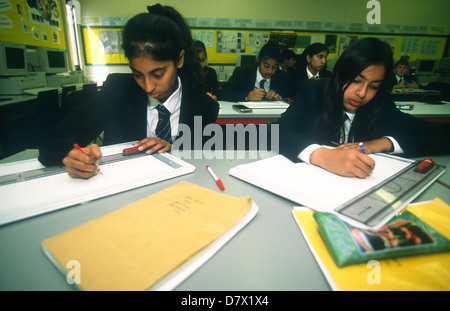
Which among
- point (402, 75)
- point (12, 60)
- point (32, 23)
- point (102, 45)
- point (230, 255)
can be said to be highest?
point (32, 23)

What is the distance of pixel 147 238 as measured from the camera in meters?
0.41

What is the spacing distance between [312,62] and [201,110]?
9.99ft

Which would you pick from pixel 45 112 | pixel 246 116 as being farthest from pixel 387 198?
pixel 45 112

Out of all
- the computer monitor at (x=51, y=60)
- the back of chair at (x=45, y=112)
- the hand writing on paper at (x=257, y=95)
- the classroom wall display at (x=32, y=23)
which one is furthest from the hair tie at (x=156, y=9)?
the computer monitor at (x=51, y=60)

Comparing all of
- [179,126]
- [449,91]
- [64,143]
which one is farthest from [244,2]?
[64,143]

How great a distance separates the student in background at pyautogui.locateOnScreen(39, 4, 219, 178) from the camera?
91 centimetres

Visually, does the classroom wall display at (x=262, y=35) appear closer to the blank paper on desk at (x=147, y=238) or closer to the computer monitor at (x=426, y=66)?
the computer monitor at (x=426, y=66)

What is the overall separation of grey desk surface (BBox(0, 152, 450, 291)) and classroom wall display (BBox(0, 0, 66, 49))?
13.6ft

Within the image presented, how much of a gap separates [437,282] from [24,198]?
773 mm

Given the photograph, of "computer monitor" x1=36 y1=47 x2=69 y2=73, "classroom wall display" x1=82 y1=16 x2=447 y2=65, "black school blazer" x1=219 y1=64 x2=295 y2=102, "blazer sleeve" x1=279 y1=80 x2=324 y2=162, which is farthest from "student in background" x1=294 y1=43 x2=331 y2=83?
"computer monitor" x1=36 y1=47 x2=69 y2=73

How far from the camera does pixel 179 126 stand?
4.14ft

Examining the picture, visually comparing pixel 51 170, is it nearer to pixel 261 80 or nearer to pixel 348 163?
pixel 348 163

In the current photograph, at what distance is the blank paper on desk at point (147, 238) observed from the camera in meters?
0.34
